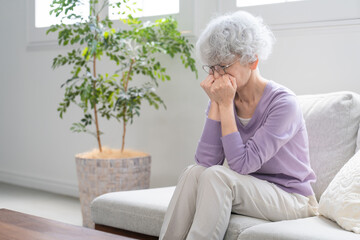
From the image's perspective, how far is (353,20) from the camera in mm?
2551

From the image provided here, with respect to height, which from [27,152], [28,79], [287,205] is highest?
[28,79]

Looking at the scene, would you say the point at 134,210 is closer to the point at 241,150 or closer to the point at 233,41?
the point at 241,150

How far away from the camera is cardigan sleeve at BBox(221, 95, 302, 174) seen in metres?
1.82

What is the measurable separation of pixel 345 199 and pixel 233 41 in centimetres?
67

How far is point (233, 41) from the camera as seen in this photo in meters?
1.88

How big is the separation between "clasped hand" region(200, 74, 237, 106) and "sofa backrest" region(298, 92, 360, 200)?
1.44 ft

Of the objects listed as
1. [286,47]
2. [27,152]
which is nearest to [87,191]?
[286,47]

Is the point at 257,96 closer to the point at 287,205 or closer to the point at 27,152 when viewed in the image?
the point at 287,205

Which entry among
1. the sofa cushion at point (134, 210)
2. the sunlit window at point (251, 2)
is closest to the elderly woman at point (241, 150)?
the sofa cushion at point (134, 210)

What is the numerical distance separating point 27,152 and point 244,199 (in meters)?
3.31

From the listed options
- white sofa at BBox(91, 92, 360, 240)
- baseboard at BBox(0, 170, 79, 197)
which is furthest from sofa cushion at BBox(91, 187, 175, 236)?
baseboard at BBox(0, 170, 79, 197)

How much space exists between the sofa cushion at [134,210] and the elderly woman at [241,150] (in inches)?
8.8

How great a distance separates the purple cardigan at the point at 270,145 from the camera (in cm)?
183

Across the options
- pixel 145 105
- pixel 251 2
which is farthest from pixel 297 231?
pixel 145 105
